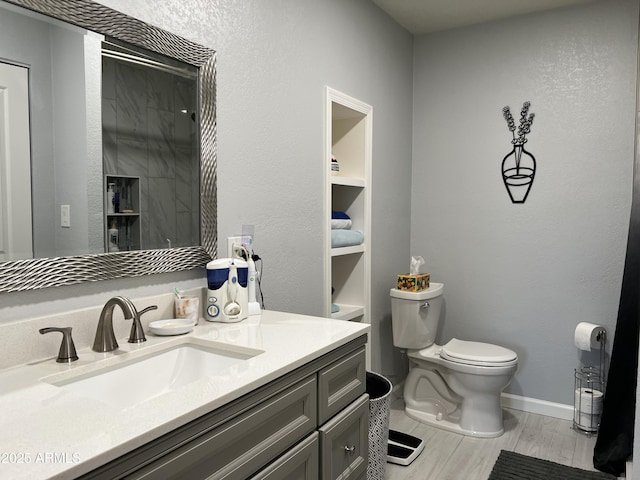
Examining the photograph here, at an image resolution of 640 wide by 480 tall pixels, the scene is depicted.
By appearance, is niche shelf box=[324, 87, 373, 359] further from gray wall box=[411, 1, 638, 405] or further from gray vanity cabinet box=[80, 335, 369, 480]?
gray vanity cabinet box=[80, 335, 369, 480]

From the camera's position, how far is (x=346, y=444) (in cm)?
148

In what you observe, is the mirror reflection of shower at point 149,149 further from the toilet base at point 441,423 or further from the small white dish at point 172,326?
the toilet base at point 441,423

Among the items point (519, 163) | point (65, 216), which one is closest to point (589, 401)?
point (519, 163)

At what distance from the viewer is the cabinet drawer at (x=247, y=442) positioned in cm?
89

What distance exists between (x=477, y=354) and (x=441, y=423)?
0.48 meters

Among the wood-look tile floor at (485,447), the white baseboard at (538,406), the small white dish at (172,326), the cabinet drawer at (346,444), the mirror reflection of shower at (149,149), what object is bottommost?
the wood-look tile floor at (485,447)

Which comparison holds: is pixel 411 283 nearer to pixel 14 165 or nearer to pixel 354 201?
pixel 354 201

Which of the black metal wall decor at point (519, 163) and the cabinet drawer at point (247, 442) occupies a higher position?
the black metal wall decor at point (519, 163)

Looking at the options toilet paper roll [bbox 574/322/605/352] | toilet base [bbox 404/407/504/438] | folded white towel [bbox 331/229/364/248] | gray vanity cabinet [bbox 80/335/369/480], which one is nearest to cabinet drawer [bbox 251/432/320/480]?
gray vanity cabinet [bbox 80/335/369/480]

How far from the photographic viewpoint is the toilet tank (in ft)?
9.32

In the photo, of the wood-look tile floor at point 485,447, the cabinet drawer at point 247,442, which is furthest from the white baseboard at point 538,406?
the cabinet drawer at point 247,442

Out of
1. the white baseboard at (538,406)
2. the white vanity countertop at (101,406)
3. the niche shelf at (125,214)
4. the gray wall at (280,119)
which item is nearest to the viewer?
the white vanity countertop at (101,406)

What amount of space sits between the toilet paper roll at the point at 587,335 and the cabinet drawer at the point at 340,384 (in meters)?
1.75

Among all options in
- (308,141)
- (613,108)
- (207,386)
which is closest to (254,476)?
(207,386)
